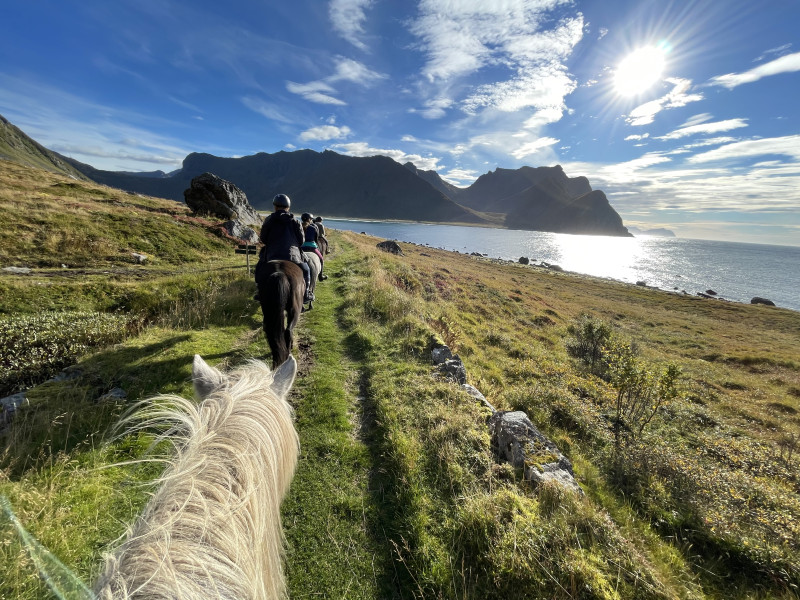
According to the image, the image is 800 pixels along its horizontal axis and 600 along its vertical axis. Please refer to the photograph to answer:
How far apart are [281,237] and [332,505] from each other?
18.1 ft

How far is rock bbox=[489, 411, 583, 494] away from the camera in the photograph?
4001 millimetres

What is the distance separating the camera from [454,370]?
6699 mm

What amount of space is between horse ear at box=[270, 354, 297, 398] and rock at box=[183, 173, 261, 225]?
2860 cm

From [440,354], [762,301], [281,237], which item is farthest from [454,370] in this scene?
[762,301]

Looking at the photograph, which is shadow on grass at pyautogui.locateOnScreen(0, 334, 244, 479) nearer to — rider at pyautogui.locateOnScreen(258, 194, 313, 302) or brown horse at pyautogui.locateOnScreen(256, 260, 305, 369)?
brown horse at pyautogui.locateOnScreen(256, 260, 305, 369)

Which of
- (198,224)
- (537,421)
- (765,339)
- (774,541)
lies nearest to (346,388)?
(537,421)

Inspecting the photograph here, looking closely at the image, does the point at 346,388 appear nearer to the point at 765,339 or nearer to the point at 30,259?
the point at 30,259

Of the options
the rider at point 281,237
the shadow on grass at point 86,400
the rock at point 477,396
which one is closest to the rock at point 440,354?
the rock at point 477,396

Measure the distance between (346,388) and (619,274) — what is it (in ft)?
344

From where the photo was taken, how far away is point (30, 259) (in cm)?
1075

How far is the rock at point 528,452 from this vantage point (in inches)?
158

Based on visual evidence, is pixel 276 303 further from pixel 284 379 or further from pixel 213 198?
pixel 213 198

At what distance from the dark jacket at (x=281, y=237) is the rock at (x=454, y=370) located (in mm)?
4099

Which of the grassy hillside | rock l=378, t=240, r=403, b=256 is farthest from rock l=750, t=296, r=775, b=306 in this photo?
the grassy hillside
